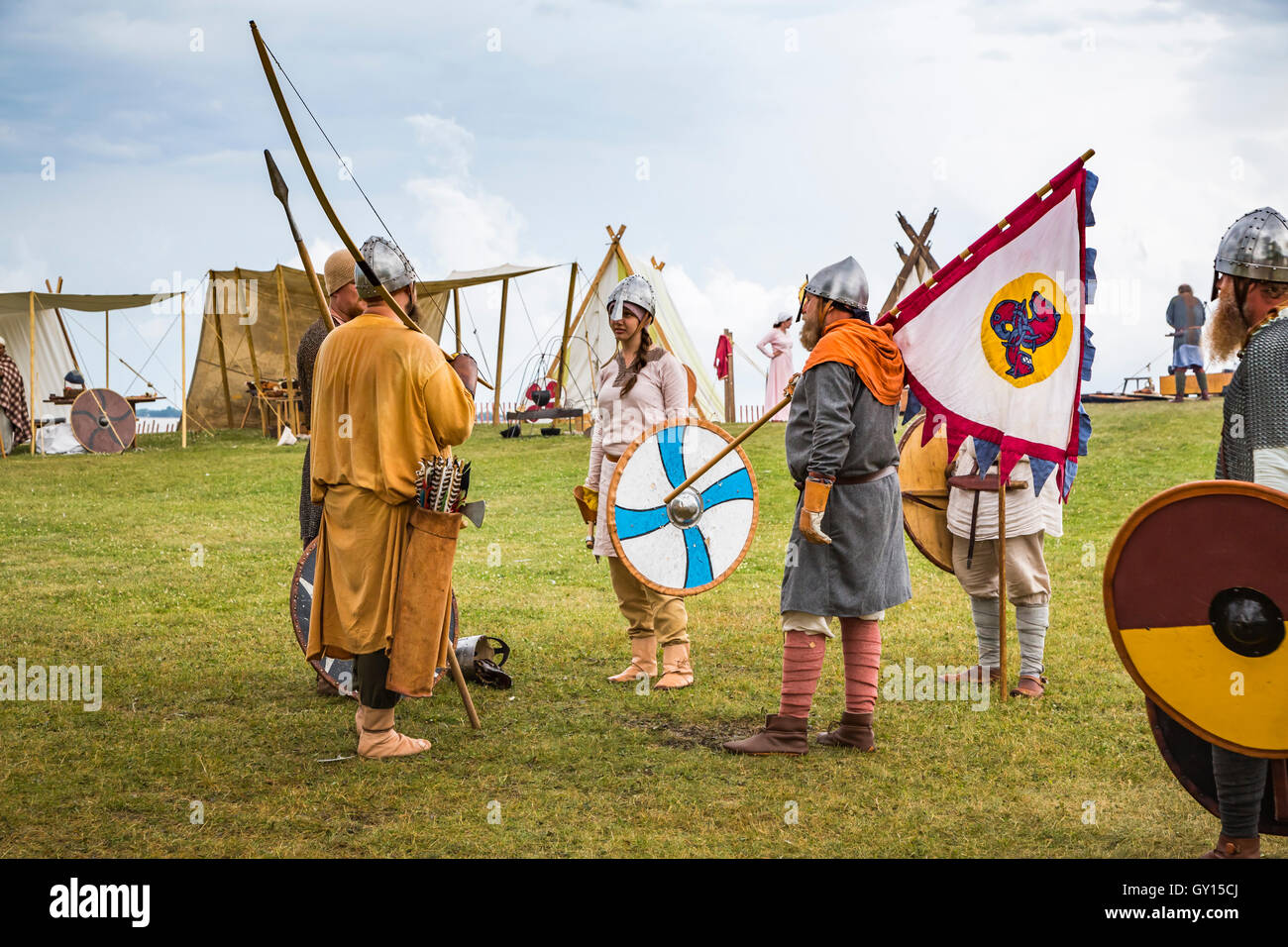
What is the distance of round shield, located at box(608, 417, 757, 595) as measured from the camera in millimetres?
5277

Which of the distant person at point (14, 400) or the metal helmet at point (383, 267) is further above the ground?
the metal helmet at point (383, 267)

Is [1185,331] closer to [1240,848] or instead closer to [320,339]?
[320,339]

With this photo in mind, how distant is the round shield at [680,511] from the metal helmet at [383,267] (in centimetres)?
133

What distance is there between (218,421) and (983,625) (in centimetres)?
1872

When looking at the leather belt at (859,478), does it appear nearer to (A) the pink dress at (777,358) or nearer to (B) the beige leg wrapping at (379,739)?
(B) the beige leg wrapping at (379,739)

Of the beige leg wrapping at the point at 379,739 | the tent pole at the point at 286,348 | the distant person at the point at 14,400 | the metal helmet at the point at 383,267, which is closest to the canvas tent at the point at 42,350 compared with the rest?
the distant person at the point at 14,400

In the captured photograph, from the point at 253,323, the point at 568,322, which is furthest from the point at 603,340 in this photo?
the point at 253,323

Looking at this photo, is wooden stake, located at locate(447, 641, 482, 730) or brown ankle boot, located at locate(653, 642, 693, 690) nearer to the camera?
wooden stake, located at locate(447, 641, 482, 730)

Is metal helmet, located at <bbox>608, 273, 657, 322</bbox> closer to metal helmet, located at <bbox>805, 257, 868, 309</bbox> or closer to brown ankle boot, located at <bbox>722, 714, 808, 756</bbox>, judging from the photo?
metal helmet, located at <bbox>805, 257, 868, 309</bbox>

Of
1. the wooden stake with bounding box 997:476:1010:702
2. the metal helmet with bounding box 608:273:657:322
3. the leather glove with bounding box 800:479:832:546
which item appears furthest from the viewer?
the metal helmet with bounding box 608:273:657:322

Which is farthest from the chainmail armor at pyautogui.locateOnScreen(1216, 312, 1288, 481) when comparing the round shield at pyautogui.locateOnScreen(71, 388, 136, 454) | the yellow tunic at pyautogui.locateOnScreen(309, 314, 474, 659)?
the round shield at pyautogui.locateOnScreen(71, 388, 136, 454)

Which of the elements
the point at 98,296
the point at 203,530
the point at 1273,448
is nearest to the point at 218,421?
the point at 98,296

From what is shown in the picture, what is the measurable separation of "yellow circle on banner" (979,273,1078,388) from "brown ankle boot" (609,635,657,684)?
2.09 meters

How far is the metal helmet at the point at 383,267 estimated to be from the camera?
441cm
